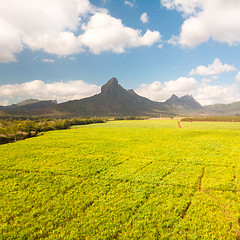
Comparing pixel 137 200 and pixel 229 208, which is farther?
pixel 137 200

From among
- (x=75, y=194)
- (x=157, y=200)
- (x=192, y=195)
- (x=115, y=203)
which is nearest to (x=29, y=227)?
(x=75, y=194)

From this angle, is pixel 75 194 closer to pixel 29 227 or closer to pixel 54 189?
pixel 54 189

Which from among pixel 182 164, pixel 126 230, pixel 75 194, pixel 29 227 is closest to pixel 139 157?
pixel 182 164

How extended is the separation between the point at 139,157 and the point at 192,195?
13.8 m

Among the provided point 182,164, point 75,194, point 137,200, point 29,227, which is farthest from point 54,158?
point 182,164

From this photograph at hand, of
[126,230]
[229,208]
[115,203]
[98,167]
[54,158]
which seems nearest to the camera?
[126,230]

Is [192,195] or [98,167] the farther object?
[98,167]

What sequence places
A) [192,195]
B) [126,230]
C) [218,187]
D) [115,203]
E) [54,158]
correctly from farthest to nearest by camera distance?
1. [54,158]
2. [218,187]
3. [192,195]
4. [115,203]
5. [126,230]

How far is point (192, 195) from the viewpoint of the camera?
14.2 metres

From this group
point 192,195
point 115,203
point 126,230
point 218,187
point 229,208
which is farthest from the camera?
point 218,187

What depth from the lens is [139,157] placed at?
2738 centimetres

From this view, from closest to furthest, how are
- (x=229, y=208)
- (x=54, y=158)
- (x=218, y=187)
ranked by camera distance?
(x=229, y=208) → (x=218, y=187) → (x=54, y=158)

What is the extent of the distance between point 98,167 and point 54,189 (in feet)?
25.2

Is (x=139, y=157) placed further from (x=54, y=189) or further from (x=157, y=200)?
(x=54, y=189)
